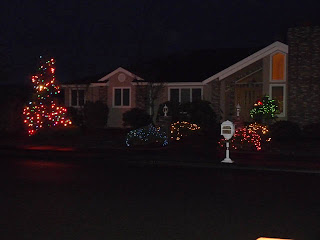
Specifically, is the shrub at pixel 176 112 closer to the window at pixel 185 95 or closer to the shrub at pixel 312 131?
the window at pixel 185 95

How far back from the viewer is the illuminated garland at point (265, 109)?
28297mm

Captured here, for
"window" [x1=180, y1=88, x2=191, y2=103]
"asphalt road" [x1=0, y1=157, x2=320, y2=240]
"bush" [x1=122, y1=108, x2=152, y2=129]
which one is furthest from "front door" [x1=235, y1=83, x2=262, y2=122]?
"asphalt road" [x1=0, y1=157, x2=320, y2=240]

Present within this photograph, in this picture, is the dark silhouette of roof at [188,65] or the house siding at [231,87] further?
the dark silhouette of roof at [188,65]

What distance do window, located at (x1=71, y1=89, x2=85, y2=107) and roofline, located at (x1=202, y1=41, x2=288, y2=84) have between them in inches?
339

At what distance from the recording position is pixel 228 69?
30.8 m

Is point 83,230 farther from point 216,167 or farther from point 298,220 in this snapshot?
point 216,167

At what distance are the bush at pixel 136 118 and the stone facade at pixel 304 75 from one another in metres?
8.01

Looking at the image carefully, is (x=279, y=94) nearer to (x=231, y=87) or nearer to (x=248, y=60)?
(x=248, y=60)

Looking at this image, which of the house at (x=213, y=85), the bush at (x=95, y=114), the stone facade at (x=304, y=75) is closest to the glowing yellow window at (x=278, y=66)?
the house at (x=213, y=85)

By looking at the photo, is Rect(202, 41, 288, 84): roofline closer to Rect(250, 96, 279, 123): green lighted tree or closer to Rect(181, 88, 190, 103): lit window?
Rect(181, 88, 190, 103): lit window

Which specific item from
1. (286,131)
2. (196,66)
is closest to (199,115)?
(286,131)

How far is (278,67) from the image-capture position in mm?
30344

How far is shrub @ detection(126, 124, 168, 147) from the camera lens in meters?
24.5

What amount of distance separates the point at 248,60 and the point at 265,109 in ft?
11.4
